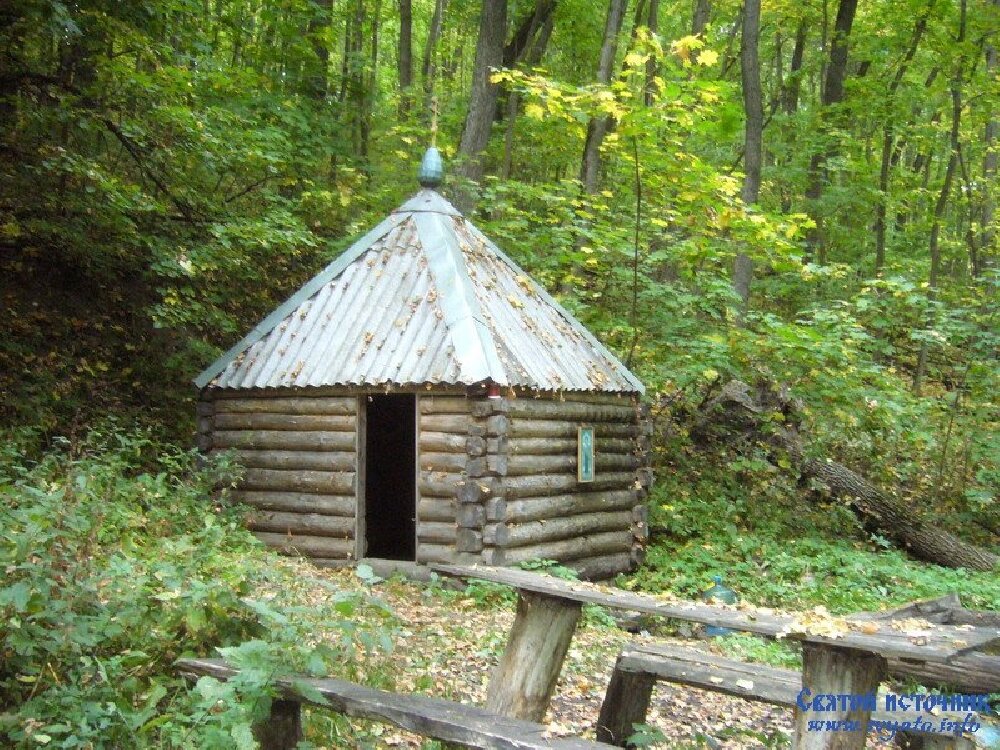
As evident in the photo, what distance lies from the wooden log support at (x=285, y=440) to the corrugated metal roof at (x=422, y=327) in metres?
0.61

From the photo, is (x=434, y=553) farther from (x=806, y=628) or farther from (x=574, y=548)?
(x=806, y=628)

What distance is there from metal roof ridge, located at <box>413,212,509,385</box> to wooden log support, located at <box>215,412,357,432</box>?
1663 millimetres

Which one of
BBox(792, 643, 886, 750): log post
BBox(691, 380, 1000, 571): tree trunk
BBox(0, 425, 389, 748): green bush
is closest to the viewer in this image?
BBox(792, 643, 886, 750): log post

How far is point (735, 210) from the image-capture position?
1225 cm

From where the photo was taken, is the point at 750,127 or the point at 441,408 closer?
the point at 441,408

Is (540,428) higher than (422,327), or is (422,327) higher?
(422,327)

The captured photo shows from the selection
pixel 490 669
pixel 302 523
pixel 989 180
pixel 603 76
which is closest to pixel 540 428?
pixel 302 523

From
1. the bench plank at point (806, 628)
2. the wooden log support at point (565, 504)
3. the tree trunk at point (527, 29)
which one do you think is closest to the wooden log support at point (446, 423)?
the wooden log support at point (565, 504)

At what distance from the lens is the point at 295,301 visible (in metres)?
11.9

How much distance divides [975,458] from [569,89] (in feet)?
34.5

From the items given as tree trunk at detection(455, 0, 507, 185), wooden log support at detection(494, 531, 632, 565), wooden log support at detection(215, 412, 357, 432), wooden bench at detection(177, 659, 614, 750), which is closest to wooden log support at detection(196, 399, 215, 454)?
wooden log support at detection(215, 412, 357, 432)

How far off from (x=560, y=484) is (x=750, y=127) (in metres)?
8.76

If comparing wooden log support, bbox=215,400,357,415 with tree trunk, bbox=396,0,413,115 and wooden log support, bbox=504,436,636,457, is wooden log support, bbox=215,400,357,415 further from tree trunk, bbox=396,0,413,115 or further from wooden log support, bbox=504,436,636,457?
tree trunk, bbox=396,0,413,115

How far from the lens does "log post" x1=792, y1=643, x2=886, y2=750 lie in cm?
412
